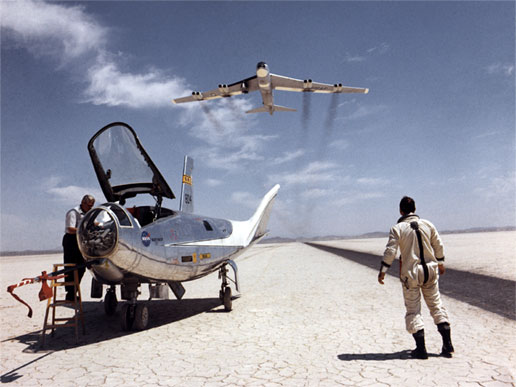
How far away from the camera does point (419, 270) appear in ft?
15.2

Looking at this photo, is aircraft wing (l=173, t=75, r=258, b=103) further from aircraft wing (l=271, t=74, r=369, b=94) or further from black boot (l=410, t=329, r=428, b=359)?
black boot (l=410, t=329, r=428, b=359)

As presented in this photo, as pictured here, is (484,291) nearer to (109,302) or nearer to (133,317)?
(133,317)

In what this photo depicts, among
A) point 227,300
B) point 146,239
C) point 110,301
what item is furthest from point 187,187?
point 110,301

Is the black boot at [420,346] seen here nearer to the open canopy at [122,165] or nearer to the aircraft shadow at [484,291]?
the aircraft shadow at [484,291]

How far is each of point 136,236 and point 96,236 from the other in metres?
0.70

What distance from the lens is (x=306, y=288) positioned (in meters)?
11.2

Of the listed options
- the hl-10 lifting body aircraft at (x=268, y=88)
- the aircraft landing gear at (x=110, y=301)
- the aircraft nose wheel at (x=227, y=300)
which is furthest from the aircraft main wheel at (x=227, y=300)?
the hl-10 lifting body aircraft at (x=268, y=88)

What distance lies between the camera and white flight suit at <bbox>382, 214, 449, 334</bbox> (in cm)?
463

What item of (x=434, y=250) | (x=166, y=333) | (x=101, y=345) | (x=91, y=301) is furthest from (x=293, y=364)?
(x=91, y=301)

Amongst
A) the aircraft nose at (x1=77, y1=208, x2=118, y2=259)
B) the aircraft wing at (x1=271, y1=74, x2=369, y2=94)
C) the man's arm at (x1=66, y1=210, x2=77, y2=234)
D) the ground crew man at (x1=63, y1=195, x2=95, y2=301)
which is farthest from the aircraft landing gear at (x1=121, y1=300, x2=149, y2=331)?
the aircraft wing at (x1=271, y1=74, x2=369, y2=94)

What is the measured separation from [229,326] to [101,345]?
2456mm

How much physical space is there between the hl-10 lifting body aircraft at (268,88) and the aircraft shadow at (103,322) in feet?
65.5

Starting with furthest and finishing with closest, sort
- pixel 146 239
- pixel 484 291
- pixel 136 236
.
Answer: pixel 484 291 → pixel 146 239 → pixel 136 236

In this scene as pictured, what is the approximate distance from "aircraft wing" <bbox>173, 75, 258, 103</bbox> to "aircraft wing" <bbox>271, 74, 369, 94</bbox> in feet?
6.50
